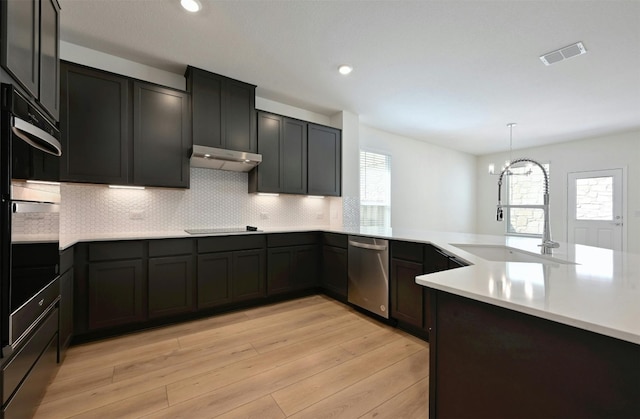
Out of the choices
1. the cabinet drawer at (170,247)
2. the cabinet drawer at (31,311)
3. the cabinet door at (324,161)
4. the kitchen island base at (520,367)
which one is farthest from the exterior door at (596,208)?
the cabinet drawer at (31,311)

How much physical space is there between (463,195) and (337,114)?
4557 mm

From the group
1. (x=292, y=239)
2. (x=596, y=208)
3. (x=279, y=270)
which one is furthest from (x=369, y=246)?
(x=596, y=208)

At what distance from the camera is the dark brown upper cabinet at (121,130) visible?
2.46 meters

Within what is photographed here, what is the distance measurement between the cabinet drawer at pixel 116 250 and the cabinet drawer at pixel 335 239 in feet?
6.76

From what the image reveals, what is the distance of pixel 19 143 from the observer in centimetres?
124

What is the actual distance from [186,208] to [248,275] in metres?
1.10

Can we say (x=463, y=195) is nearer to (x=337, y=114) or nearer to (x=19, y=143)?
(x=337, y=114)

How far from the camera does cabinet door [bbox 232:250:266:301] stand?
3.11m

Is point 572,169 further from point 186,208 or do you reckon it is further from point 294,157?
point 186,208

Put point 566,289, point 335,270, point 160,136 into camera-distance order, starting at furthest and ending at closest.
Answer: point 335,270 → point 160,136 → point 566,289

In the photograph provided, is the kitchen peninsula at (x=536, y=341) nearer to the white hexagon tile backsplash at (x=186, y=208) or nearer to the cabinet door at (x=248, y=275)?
the cabinet door at (x=248, y=275)

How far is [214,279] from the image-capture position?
9.73 ft

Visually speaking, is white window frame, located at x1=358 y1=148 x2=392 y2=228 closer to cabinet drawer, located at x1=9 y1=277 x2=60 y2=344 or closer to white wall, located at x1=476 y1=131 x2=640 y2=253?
white wall, located at x1=476 y1=131 x2=640 y2=253

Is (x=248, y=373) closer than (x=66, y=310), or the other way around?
(x=248, y=373)
